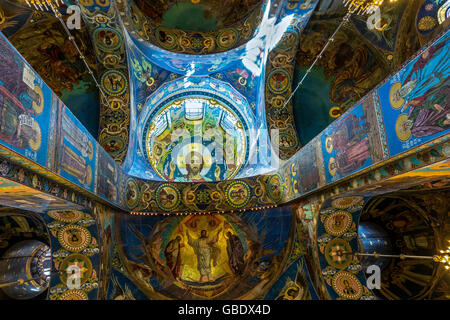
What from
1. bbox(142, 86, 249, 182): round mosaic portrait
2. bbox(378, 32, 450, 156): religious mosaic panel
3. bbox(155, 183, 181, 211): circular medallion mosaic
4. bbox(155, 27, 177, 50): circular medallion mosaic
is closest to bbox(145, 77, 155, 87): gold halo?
bbox(142, 86, 249, 182): round mosaic portrait

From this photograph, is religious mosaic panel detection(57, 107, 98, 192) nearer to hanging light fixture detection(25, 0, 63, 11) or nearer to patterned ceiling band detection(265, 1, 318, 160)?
hanging light fixture detection(25, 0, 63, 11)

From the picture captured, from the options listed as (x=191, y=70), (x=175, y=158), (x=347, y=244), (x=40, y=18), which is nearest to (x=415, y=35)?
(x=347, y=244)

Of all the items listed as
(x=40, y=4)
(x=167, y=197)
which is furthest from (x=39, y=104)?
(x=167, y=197)

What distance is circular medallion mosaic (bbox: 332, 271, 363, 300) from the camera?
6984 millimetres

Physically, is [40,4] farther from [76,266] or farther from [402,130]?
[402,130]

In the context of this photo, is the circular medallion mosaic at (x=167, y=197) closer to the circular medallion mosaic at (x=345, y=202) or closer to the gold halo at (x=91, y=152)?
the gold halo at (x=91, y=152)

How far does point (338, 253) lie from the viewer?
7219 millimetres

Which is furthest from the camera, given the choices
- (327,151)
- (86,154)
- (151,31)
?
(151,31)

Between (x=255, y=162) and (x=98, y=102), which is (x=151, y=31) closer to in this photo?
(x=98, y=102)

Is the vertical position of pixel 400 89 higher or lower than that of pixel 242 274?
higher

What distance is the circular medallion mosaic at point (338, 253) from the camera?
23.5 ft

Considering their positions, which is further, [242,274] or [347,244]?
[242,274]

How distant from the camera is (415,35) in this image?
21.9 feet

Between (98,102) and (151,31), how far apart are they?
3502 millimetres
